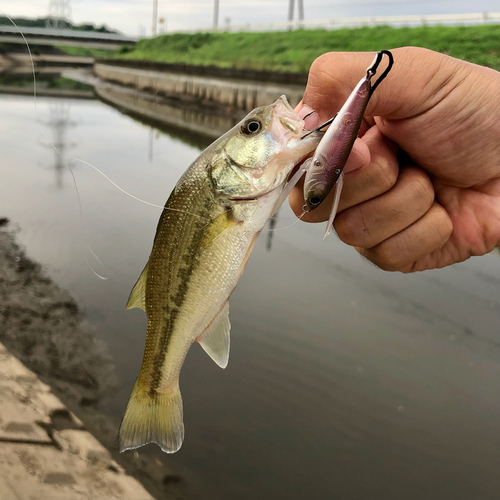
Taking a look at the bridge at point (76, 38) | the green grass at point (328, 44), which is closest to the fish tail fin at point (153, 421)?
the green grass at point (328, 44)

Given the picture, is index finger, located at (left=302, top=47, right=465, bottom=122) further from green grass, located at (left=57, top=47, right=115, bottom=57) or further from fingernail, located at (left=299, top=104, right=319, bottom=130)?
green grass, located at (left=57, top=47, right=115, bottom=57)

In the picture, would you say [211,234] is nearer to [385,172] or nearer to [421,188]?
[385,172]

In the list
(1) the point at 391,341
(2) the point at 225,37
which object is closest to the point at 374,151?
(1) the point at 391,341

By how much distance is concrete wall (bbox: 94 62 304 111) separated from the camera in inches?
697

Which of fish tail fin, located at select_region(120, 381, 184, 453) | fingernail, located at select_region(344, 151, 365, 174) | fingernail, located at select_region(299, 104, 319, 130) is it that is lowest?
fish tail fin, located at select_region(120, 381, 184, 453)

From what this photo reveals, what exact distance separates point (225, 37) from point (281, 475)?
3820 centimetres

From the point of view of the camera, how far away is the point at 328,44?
79.1ft

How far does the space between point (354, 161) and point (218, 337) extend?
102 cm

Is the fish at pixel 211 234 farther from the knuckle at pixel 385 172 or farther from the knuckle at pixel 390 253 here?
the knuckle at pixel 390 253

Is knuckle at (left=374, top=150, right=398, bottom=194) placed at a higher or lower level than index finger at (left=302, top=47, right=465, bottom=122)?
lower

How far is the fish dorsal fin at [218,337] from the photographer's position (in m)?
1.85

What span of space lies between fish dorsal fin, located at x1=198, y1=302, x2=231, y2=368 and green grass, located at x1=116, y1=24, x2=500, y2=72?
1106cm

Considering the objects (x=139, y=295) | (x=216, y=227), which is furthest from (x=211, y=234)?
(x=139, y=295)

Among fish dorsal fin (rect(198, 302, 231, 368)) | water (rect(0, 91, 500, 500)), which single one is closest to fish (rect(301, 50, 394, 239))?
fish dorsal fin (rect(198, 302, 231, 368))
